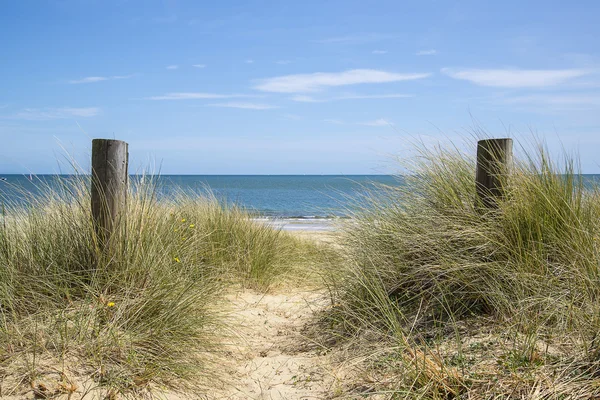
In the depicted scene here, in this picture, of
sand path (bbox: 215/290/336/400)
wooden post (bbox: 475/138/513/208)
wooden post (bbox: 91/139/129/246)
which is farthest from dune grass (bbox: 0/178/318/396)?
wooden post (bbox: 475/138/513/208)

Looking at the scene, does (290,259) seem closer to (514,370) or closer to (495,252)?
(495,252)

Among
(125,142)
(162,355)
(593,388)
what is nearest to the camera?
(593,388)

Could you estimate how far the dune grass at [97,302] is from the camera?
2.92 m

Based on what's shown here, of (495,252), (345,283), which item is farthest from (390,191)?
(495,252)

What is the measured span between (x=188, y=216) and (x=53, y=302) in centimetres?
279

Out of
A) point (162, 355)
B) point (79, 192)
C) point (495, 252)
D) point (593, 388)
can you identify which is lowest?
point (162, 355)

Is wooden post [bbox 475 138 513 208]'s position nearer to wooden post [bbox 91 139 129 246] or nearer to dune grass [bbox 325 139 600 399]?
dune grass [bbox 325 139 600 399]

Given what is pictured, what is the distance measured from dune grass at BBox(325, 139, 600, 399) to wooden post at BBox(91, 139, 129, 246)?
181 cm

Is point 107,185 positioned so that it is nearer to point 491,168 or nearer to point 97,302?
point 97,302

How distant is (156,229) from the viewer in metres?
3.90

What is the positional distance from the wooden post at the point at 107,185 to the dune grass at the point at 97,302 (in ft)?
0.25

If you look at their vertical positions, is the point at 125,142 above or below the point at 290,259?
above

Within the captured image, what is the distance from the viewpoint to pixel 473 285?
3.51 meters

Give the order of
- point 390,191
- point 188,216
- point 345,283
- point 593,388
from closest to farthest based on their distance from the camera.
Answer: point 593,388, point 345,283, point 390,191, point 188,216
